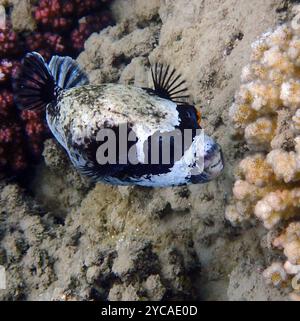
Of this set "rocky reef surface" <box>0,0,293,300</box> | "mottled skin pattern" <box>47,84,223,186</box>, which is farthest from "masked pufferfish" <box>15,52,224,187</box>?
"rocky reef surface" <box>0,0,293,300</box>

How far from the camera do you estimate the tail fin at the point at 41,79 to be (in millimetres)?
3004

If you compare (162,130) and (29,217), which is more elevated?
(162,130)

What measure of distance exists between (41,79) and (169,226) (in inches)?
64.7

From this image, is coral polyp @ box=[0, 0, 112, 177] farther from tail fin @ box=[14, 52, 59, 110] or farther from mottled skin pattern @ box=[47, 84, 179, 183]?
mottled skin pattern @ box=[47, 84, 179, 183]

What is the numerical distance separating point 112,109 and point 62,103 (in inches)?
20.0

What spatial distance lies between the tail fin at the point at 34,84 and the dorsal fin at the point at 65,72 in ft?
0.24

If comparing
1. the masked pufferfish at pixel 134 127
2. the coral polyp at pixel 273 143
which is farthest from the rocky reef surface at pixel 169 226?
the masked pufferfish at pixel 134 127

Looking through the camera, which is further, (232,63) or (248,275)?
(232,63)

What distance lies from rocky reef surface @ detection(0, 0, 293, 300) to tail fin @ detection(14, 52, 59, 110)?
3.19ft

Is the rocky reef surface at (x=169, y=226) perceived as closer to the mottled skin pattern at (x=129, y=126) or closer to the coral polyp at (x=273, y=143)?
the coral polyp at (x=273, y=143)

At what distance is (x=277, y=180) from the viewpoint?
2.51 metres

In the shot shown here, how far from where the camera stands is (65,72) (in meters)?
3.12

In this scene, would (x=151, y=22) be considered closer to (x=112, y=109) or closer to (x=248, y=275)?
(x=112, y=109)
